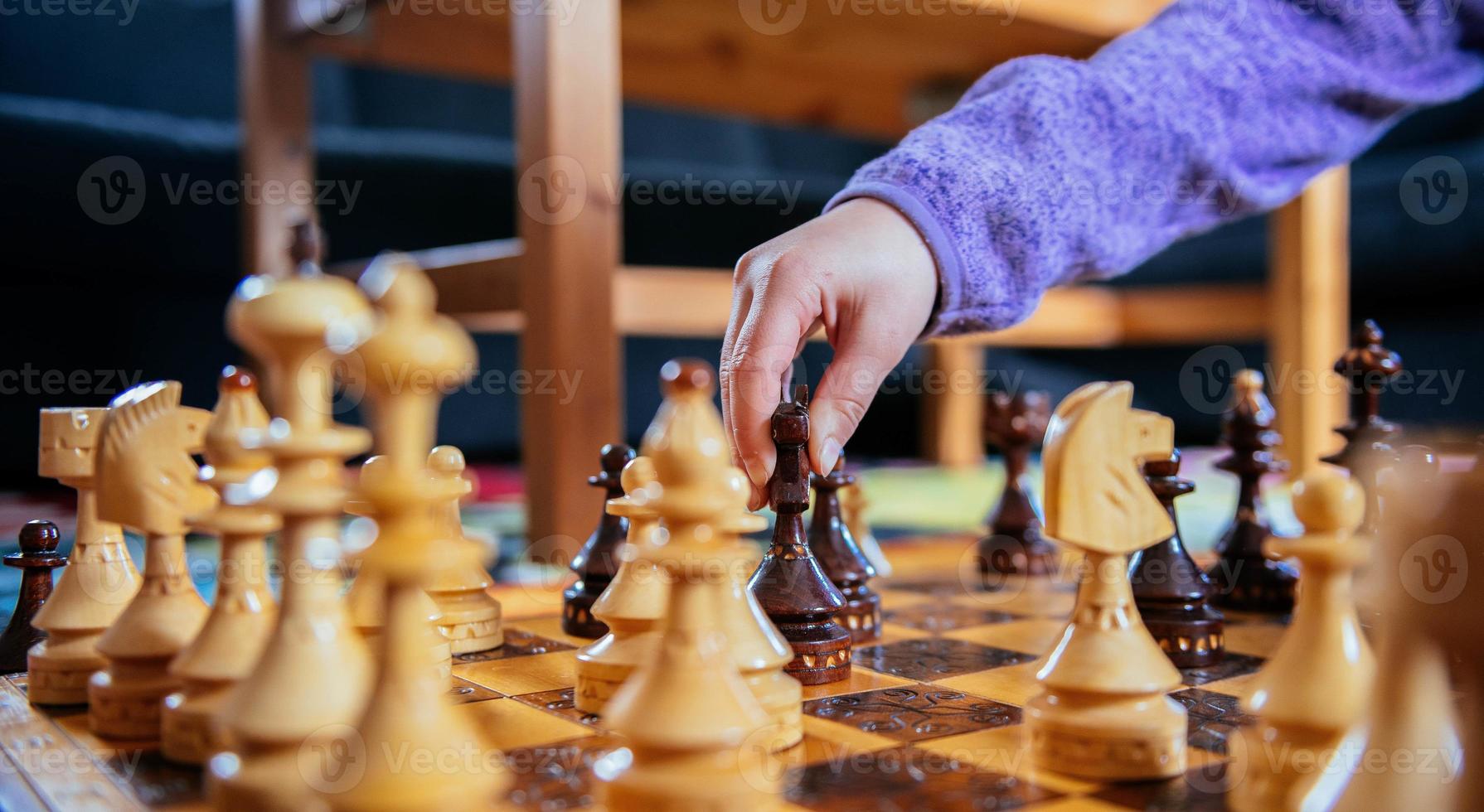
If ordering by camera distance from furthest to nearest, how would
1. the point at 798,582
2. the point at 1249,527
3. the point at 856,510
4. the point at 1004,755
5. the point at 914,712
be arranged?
the point at 856,510, the point at 1249,527, the point at 798,582, the point at 914,712, the point at 1004,755

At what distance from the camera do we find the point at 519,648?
1.07 metres

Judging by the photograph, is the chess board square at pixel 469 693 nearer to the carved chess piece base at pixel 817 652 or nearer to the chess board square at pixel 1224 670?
the carved chess piece base at pixel 817 652

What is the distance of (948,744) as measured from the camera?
747 mm

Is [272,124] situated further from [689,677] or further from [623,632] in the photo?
[689,677]

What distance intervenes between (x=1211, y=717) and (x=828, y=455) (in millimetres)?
381

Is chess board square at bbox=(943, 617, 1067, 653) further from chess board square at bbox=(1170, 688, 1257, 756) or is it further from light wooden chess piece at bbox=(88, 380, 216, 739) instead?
light wooden chess piece at bbox=(88, 380, 216, 739)

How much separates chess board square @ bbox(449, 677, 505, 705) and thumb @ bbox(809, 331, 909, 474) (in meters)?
0.34

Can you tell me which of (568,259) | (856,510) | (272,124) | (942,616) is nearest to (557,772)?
(942,616)

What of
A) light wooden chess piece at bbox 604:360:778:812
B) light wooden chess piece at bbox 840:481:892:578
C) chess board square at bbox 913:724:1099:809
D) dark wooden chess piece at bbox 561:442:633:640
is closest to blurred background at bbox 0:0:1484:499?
light wooden chess piece at bbox 840:481:892:578

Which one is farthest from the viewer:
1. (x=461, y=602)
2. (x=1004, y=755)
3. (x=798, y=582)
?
(x=461, y=602)

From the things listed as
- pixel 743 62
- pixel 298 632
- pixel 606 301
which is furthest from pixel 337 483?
pixel 743 62

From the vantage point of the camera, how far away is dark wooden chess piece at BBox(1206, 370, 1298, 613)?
1.27 metres

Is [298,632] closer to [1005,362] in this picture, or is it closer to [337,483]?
[337,483]

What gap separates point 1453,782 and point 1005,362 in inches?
158
